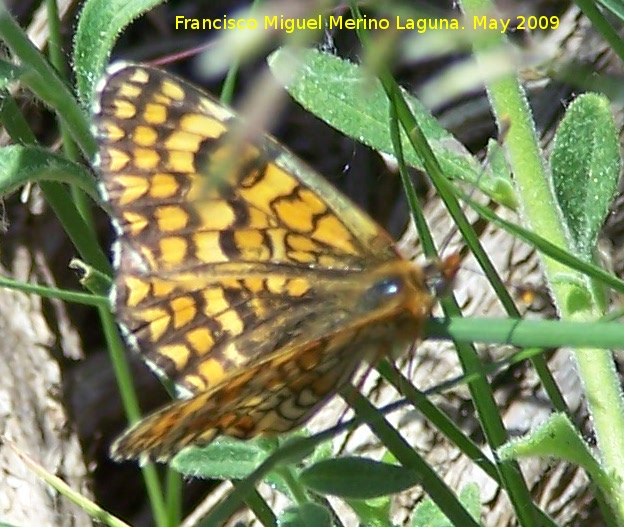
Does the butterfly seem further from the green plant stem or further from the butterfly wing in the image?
the green plant stem

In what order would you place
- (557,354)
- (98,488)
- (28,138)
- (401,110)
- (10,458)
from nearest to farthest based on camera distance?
(401,110) → (28,138) → (557,354) → (10,458) → (98,488)

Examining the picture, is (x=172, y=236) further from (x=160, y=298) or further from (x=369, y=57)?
(x=369, y=57)

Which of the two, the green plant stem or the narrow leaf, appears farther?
the green plant stem

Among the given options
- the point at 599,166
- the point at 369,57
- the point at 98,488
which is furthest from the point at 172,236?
the point at 98,488

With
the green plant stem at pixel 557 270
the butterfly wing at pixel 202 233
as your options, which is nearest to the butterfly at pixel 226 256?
the butterfly wing at pixel 202 233

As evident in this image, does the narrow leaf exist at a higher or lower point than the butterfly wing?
lower

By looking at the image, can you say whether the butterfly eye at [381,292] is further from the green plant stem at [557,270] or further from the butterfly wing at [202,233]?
the green plant stem at [557,270]

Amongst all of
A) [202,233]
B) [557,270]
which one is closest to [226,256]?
[202,233]

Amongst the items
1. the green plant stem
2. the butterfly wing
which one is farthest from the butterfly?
the green plant stem
